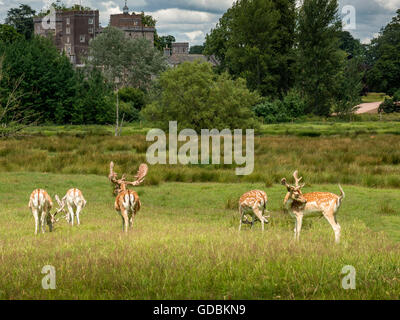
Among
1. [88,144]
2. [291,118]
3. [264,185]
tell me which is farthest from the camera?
[291,118]

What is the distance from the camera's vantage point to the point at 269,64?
78.2 m

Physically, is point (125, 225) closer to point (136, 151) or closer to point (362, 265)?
point (362, 265)

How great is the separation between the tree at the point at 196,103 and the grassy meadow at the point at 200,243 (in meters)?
20.2

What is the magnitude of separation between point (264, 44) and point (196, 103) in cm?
3709

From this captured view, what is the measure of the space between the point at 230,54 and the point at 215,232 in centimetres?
6946

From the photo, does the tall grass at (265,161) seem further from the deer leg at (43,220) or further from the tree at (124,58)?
the tree at (124,58)

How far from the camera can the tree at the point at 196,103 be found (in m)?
44.8

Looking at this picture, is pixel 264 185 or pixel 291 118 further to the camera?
pixel 291 118

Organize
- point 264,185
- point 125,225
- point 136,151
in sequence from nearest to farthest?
point 125,225
point 264,185
point 136,151

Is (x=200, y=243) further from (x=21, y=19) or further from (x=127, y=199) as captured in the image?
(x=21, y=19)


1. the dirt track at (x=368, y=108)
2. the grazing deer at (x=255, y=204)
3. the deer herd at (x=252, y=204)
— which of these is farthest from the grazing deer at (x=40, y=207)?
the dirt track at (x=368, y=108)

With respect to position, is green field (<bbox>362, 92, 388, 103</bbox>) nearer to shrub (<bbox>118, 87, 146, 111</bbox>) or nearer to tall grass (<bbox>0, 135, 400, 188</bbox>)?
shrub (<bbox>118, 87, 146, 111</bbox>)

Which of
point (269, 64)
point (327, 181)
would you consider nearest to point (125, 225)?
point (327, 181)

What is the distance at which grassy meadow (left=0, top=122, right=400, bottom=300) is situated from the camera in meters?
7.30
